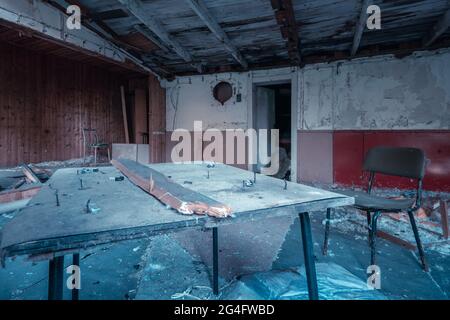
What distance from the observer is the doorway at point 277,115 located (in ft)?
21.7

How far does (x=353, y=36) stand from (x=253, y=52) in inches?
71.1

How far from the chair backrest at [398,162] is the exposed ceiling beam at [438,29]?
8.27ft

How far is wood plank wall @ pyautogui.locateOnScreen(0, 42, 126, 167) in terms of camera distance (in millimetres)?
6387

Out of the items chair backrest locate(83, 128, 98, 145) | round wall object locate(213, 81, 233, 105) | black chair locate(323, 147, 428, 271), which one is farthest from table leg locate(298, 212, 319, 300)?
chair backrest locate(83, 128, 98, 145)

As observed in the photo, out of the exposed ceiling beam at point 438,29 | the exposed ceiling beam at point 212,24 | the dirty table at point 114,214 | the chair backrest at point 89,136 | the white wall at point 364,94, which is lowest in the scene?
the dirty table at point 114,214

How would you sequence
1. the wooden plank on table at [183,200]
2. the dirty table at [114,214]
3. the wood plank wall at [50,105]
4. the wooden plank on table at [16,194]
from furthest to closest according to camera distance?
the wood plank wall at [50,105] < the wooden plank on table at [16,194] < the wooden plank on table at [183,200] < the dirty table at [114,214]

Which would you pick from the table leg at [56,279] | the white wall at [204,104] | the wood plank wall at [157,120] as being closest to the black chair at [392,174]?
the table leg at [56,279]

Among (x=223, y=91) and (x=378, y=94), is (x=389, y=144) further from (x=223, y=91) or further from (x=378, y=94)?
(x=223, y=91)

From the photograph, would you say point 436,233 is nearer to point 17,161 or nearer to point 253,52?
point 253,52

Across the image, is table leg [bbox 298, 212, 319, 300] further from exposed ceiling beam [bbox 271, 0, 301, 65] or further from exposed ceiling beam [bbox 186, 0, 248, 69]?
exposed ceiling beam [bbox 186, 0, 248, 69]

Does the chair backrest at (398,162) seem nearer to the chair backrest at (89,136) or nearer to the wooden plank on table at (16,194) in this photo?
the wooden plank on table at (16,194)

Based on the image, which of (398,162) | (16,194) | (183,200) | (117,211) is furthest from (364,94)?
(16,194)

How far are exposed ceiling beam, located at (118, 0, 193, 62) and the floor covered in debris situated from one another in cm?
307

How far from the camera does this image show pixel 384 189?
16.6ft
